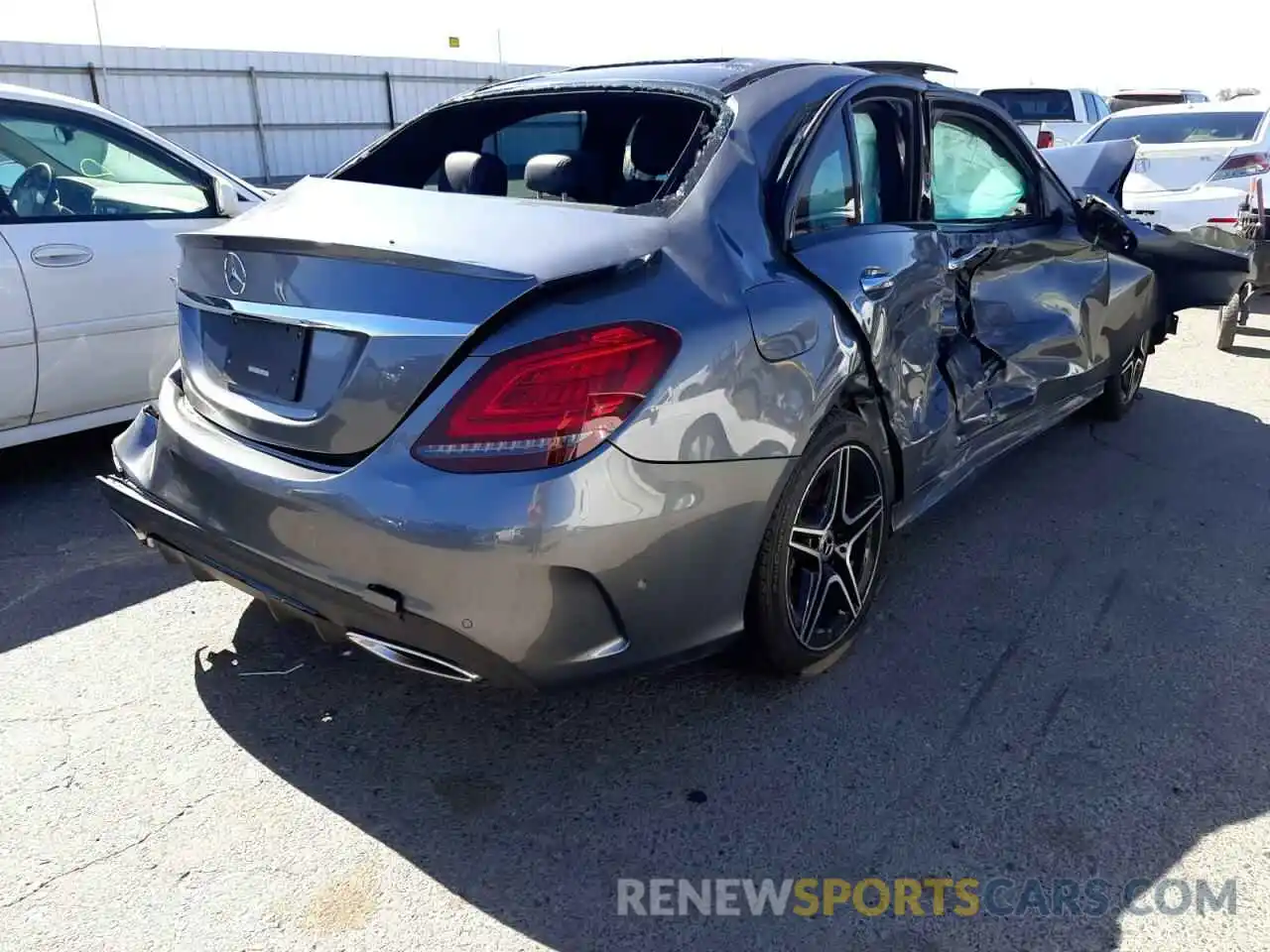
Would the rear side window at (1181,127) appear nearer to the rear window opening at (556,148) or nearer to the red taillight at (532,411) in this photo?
the rear window opening at (556,148)

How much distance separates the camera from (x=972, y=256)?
364 centimetres

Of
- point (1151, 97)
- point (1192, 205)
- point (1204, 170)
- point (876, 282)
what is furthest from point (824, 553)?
point (1151, 97)

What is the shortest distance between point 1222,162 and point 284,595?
9283mm

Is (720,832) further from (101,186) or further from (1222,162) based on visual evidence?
(1222,162)

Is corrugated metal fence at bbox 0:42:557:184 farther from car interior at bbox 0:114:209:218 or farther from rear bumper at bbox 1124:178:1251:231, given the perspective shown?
rear bumper at bbox 1124:178:1251:231

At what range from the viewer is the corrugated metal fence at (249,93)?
55.9ft

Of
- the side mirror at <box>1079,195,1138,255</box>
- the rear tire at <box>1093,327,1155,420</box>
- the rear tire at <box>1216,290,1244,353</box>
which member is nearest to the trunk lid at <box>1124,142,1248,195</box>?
the rear tire at <box>1216,290,1244,353</box>

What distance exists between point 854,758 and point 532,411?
129cm

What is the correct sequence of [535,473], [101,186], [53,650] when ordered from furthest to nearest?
1. [101,186]
2. [53,650]
3. [535,473]

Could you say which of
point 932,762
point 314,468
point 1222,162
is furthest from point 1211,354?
point 314,468

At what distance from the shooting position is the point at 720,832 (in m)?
2.44

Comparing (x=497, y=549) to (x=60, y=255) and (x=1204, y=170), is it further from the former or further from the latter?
(x=1204, y=170)

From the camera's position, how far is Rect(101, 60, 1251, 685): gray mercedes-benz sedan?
218cm

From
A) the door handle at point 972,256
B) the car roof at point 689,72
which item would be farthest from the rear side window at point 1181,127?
the car roof at point 689,72
